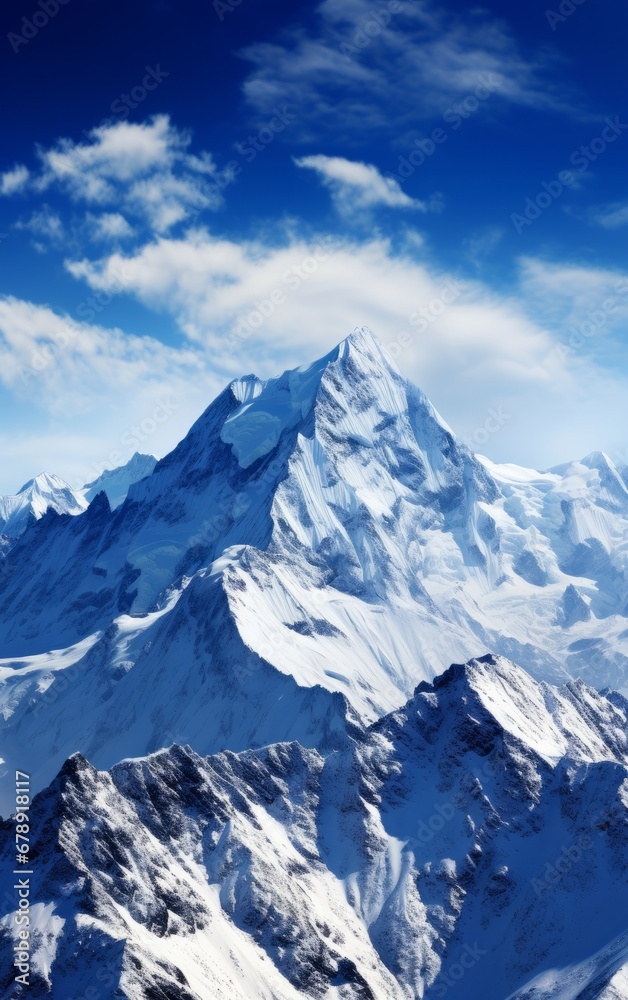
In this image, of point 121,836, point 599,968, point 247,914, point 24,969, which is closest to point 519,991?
point 599,968

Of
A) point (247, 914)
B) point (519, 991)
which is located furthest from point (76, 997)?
point (519, 991)

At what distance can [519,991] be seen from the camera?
199 meters

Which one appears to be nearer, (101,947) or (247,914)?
(101,947)

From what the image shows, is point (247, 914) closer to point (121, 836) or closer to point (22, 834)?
point (121, 836)

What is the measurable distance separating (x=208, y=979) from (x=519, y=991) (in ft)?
202

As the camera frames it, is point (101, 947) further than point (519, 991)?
No

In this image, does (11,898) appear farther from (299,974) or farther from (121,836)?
(299,974)

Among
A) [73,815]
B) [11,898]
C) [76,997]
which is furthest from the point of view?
[73,815]

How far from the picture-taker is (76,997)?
510 feet

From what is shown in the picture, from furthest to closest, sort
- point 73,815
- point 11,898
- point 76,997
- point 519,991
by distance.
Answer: point 519,991, point 73,815, point 11,898, point 76,997

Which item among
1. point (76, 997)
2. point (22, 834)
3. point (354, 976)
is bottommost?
point (354, 976)

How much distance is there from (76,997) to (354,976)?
59.7 metres

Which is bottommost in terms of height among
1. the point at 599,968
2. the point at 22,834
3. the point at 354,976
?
the point at 599,968

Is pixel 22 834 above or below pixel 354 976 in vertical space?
above
